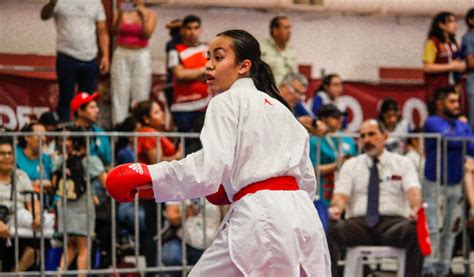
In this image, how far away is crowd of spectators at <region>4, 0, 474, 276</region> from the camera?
31.7 feet

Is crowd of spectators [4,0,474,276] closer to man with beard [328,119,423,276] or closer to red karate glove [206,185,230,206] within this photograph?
man with beard [328,119,423,276]

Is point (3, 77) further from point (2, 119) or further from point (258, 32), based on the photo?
point (258, 32)

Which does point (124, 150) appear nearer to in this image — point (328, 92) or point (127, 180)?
point (328, 92)

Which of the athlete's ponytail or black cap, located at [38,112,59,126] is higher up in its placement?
the athlete's ponytail

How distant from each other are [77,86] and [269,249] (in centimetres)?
570

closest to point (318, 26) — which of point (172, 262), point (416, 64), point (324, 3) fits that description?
point (324, 3)

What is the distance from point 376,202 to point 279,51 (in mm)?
2422

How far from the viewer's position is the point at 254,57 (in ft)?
20.9

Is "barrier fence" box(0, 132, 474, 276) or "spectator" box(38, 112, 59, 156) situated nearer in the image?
"barrier fence" box(0, 132, 474, 276)

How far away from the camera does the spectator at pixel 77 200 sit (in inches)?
379

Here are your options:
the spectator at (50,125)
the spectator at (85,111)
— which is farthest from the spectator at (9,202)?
the spectator at (85,111)

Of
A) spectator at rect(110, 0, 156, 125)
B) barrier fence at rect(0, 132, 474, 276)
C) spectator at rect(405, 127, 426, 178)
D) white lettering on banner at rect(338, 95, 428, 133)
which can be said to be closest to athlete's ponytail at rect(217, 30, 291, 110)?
barrier fence at rect(0, 132, 474, 276)

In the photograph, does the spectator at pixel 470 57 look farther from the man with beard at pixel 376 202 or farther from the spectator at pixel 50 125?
the spectator at pixel 50 125

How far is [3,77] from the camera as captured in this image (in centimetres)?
1150
